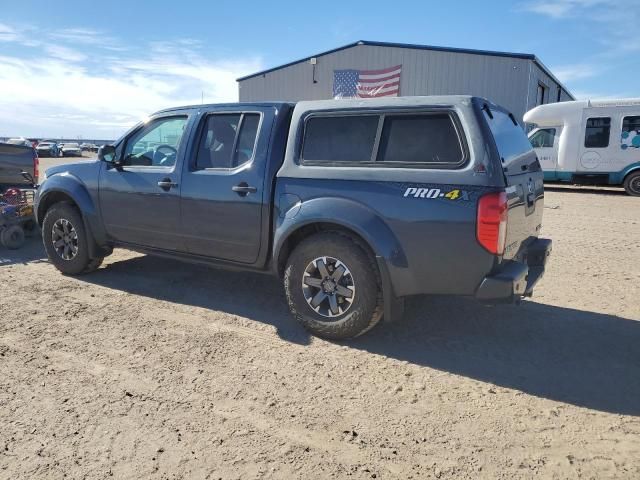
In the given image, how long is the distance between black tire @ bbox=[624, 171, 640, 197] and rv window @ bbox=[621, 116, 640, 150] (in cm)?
87

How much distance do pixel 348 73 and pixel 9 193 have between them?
21.6 m

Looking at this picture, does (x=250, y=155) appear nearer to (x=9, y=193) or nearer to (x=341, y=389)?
(x=341, y=389)

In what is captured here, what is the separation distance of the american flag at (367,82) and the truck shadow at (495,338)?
69.4 feet

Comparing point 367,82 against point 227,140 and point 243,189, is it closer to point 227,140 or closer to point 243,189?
point 227,140

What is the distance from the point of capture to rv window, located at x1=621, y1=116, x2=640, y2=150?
1448 centimetres

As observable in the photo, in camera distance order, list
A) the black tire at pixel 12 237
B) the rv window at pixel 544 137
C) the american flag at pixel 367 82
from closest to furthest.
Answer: the black tire at pixel 12 237
the rv window at pixel 544 137
the american flag at pixel 367 82

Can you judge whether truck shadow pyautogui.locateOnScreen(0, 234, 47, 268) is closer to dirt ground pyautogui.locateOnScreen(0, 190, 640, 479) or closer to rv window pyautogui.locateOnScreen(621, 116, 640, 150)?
dirt ground pyautogui.locateOnScreen(0, 190, 640, 479)

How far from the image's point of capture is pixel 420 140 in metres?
3.54

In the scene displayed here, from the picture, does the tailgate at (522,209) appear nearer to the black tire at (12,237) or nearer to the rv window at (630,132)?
the black tire at (12,237)

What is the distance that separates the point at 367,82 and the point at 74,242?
2253 centimetres

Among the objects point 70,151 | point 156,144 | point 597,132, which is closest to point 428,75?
point 597,132

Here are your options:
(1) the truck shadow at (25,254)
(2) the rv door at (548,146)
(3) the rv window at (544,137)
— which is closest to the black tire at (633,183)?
(2) the rv door at (548,146)

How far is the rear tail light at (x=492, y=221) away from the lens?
316 cm

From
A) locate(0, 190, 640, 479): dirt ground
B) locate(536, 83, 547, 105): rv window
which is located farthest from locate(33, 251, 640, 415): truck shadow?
locate(536, 83, 547, 105): rv window
